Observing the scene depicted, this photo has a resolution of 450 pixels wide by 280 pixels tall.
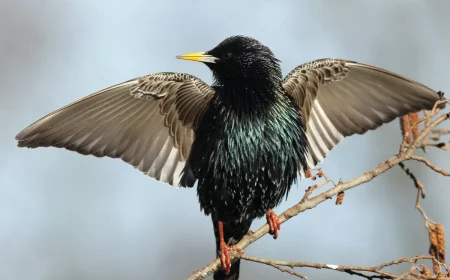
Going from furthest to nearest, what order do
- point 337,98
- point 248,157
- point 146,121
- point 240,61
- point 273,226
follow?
1. point 337,98
2. point 146,121
3. point 240,61
4. point 248,157
5. point 273,226

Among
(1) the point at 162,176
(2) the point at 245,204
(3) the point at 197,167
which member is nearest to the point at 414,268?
(2) the point at 245,204

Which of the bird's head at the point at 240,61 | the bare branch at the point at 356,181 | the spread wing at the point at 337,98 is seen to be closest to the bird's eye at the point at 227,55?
the bird's head at the point at 240,61

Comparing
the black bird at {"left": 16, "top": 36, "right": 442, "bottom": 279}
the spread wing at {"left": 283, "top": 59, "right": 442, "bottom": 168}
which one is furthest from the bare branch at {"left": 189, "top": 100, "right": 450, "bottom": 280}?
the spread wing at {"left": 283, "top": 59, "right": 442, "bottom": 168}

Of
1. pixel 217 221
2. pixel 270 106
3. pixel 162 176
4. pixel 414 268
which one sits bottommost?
pixel 414 268

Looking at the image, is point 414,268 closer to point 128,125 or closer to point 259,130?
point 259,130

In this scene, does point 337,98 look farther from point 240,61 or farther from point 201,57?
point 201,57

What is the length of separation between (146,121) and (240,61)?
85 cm

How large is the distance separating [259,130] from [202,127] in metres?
0.49

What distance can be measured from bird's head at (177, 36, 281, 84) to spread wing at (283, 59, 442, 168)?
0.31 m

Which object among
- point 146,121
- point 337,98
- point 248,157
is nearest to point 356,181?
point 248,157

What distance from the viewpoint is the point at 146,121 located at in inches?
218

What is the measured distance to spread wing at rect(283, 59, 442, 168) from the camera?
5516mm

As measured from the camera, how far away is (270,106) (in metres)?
5.04

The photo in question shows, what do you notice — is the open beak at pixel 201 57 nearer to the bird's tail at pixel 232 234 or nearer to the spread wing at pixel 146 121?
the spread wing at pixel 146 121
